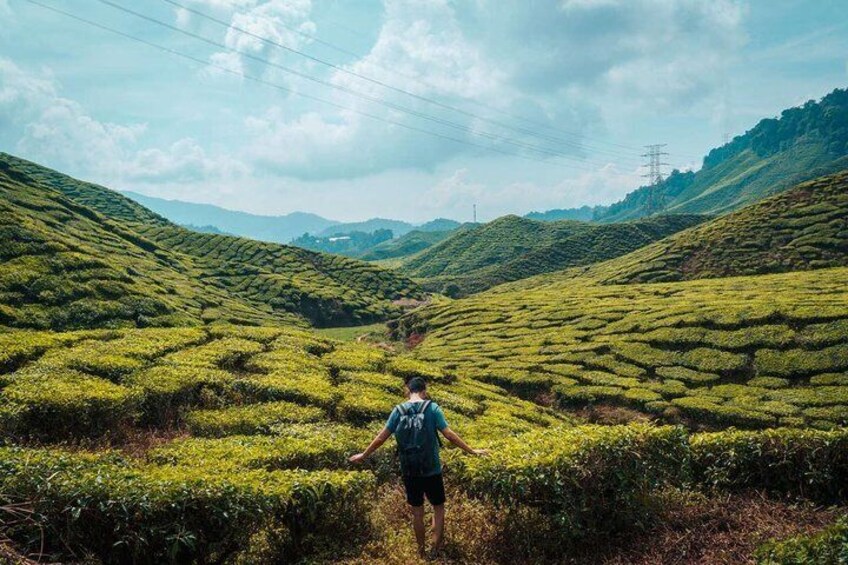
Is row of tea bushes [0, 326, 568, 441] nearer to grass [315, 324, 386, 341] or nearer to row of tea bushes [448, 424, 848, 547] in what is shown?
row of tea bushes [448, 424, 848, 547]

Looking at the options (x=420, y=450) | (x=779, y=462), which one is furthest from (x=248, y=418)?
(x=779, y=462)

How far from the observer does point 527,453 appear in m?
10.6

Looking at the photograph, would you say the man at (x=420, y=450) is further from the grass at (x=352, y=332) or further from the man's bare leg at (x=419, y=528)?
the grass at (x=352, y=332)

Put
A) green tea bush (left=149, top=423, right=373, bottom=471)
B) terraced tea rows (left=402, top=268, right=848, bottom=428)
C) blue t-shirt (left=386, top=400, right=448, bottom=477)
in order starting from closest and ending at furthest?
blue t-shirt (left=386, top=400, right=448, bottom=477) → green tea bush (left=149, top=423, right=373, bottom=471) → terraced tea rows (left=402, top=268, right=848, bottom=428)

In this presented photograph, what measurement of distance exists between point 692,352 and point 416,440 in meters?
33.7

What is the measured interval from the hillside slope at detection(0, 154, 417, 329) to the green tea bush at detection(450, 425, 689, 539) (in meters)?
38.9

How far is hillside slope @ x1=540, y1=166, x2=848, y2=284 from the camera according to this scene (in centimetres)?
6512

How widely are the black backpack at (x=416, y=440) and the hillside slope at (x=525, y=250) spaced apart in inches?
4554

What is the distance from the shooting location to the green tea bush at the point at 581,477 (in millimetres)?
9922

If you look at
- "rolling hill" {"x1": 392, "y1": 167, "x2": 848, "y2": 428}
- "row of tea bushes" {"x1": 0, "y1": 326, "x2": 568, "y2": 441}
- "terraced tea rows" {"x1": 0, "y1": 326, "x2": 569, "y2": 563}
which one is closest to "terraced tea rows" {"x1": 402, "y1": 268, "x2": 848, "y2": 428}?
"rolling hill" {"x1": 392, "y1": 167, "x2": 848, "y2": 428}

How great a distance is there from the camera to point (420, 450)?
937 centimetres

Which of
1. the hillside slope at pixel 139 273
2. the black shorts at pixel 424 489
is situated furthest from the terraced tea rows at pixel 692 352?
the hillside slope at pixel 139 273

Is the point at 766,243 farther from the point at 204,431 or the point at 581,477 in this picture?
the point at 204,431

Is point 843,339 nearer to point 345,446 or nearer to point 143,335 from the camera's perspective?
point 345,446
